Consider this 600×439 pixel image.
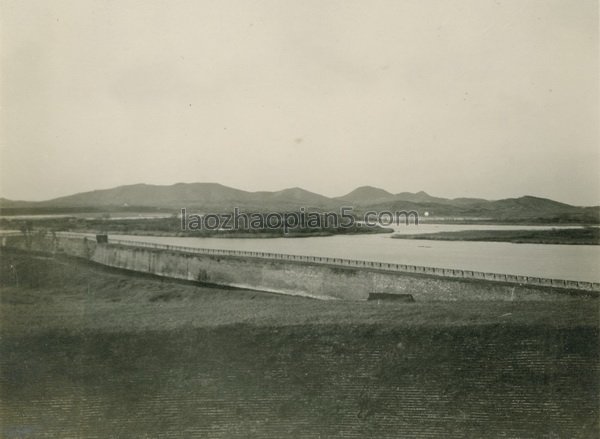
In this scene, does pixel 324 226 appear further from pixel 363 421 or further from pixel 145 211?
pixel 363 421

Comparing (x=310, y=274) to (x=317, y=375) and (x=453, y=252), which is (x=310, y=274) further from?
(x=317, y=375)

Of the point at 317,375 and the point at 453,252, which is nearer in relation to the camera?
the point at 317,375

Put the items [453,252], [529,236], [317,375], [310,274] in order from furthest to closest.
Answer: [453,252] < [529,236] < [310,274] < [317,375]

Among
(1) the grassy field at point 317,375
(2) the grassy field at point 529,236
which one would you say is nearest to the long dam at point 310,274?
(1) the grassy field at point 317,375

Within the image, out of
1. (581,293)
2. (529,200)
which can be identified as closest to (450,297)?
(581,293)

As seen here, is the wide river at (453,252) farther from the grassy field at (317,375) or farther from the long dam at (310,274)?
the grassy field at (317,375)

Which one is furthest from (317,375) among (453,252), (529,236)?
(453,252)
